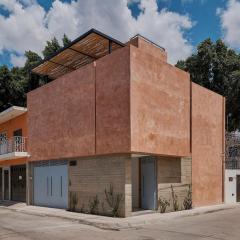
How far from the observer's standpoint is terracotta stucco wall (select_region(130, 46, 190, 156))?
1659 centimetres

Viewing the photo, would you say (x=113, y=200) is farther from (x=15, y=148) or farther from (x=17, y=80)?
(x=17, y=80)

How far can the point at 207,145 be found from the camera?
22656mm

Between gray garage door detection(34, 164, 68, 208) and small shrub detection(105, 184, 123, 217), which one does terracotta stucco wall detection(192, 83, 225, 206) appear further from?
gray garage door detection(34, 164, 68, 208)

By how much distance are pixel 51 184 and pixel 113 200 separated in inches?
255

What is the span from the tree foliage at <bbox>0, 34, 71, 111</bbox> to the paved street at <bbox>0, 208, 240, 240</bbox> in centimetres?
2363

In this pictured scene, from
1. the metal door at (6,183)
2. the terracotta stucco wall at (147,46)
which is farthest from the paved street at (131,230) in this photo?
the metal door at (6,183)

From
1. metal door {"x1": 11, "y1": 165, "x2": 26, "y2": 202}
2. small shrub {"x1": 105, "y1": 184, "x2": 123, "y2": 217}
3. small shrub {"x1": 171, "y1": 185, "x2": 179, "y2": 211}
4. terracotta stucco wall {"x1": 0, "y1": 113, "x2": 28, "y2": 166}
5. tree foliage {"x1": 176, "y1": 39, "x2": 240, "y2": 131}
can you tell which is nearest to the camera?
small shrub {"x1": 105, "y1": 184, "x2": 123, "y2": 217}

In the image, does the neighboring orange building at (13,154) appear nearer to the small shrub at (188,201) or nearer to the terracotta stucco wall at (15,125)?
the terracotta stucco wall at (15,125)

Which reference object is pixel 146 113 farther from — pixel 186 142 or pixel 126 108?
pixel 186 142

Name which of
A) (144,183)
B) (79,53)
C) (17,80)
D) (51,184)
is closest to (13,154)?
(51,184)

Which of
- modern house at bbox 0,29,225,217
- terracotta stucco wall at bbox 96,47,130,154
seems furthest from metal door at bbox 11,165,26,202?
terracotta stucco wall at bbox 96,47,130,154

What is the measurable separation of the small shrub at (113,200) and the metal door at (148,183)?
Result: 2681 millimetres

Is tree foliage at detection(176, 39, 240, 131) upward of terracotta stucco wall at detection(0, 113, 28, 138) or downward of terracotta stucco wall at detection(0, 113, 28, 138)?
upward

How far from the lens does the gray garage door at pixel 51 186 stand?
67.9 feet
